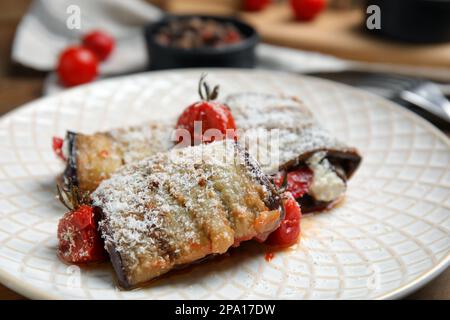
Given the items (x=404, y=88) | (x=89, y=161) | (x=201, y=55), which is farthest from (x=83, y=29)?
(x=89, y=161)

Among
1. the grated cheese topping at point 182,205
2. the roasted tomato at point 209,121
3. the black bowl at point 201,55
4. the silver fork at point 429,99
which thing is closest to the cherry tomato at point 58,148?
the grated cheese topping at point 182,205

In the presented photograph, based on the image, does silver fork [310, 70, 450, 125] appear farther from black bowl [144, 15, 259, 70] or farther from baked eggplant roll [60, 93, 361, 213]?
baked eggplant roll [60, 93, 361, 213]

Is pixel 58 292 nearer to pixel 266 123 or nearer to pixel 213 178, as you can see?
pixel 213 178

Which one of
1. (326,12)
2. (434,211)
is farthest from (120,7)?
(434,211)

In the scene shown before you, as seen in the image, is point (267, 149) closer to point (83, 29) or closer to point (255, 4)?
point (255, 4)

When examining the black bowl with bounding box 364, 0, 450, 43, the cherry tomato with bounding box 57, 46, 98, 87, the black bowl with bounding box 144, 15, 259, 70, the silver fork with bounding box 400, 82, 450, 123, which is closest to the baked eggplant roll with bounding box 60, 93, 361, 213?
the silver fork with bounding box 400, 82, 450, 123

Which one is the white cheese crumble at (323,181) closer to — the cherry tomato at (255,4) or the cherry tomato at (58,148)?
A: the cherry tomato at (58,148)

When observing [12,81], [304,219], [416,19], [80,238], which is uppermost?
[416,19]
